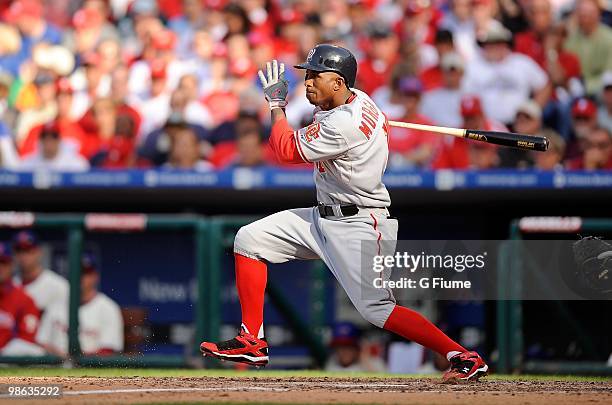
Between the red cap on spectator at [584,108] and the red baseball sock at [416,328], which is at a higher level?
the red cap on spectator at [584,108]

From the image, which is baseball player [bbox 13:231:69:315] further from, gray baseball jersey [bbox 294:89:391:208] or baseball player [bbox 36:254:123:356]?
gray baseball jersey [bbox 294:89:391:208]

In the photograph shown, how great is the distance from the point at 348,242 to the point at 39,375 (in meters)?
2.11

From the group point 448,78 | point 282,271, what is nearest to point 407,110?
point 448,78

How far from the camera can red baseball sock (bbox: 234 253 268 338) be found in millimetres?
5898

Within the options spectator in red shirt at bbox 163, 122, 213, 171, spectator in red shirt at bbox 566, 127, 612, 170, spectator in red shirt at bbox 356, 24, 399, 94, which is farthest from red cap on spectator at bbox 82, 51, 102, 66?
spectator in red shirt at bbox 566, 127, 612, 170

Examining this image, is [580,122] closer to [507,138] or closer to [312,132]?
[507,138]

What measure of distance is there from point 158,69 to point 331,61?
5521 mm

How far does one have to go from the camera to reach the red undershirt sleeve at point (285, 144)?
5.67m

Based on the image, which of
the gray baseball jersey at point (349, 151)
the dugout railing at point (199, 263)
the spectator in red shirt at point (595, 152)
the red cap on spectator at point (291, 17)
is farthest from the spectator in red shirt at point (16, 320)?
the red cap on spectator at point (291, 17)

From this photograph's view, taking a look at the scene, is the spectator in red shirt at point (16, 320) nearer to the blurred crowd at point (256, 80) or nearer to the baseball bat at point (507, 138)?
the blurred crowd at point (256, 80)

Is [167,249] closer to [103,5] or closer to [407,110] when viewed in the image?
[407,110]

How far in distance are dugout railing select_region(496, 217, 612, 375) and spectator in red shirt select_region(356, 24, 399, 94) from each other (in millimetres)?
2886

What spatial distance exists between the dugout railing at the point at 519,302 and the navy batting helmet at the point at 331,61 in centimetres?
250

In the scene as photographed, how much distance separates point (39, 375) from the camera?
22.3ft
